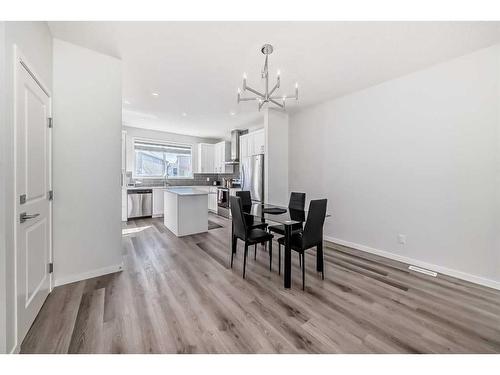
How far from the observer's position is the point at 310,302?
6.54 ft

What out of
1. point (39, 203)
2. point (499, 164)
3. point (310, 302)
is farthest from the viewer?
point (499, 164)

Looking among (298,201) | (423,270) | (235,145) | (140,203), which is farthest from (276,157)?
(140,203)

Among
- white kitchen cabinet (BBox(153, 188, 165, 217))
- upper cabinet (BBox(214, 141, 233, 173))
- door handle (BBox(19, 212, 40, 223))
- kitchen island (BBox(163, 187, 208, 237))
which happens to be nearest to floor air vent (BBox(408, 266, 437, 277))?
kitchen island (BBox(163, 187, 208, 237))

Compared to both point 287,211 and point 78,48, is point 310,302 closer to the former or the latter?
point 287,211

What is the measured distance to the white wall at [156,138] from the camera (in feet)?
19.4

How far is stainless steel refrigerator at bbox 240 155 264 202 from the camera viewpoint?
4.55 m

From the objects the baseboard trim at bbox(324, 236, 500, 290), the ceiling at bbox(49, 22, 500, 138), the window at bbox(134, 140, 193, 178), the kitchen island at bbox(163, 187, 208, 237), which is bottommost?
the baseboard trim at bbox(324, 236, 500, 290)

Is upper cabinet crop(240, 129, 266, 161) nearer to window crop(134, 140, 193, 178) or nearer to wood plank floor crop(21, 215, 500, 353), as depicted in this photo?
window crop(134, 140, 193, 178)

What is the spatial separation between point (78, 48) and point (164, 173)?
15.2 feet

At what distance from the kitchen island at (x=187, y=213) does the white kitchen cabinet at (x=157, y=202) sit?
1.67 metres

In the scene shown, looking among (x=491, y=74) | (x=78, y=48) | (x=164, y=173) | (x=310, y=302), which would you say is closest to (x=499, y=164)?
(x=491, y=74)

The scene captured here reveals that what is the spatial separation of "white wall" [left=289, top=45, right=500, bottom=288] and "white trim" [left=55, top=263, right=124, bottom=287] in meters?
3.45
